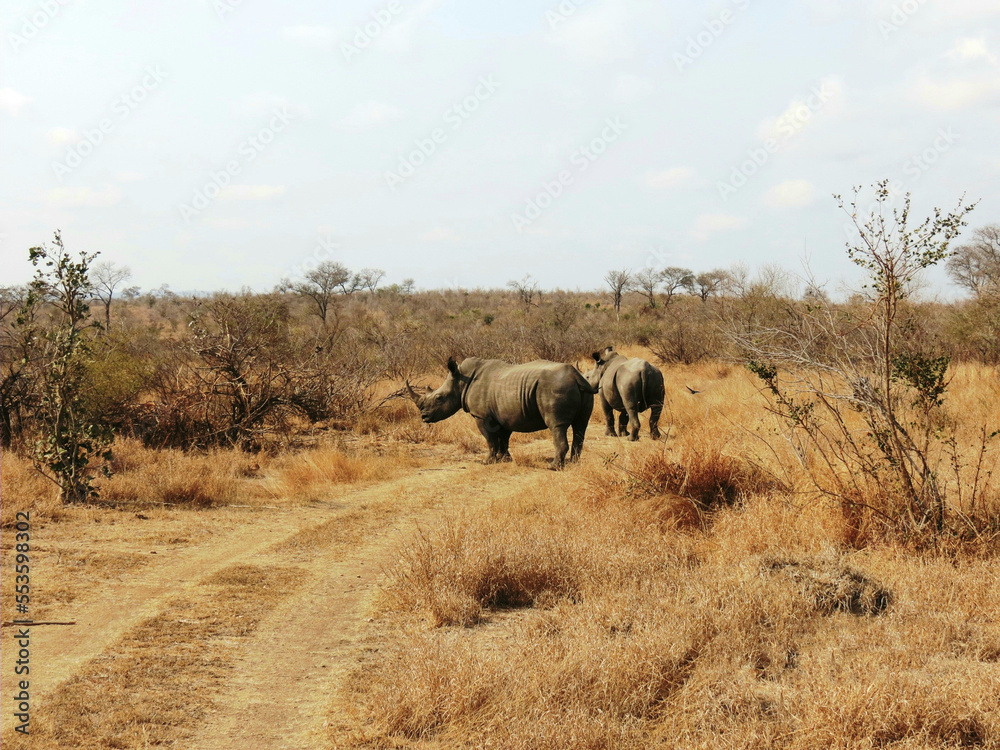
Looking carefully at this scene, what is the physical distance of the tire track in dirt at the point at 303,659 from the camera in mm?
3850

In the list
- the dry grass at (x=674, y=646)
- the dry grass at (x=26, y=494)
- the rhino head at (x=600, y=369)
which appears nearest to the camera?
the dry grass at (x=674, y=646)

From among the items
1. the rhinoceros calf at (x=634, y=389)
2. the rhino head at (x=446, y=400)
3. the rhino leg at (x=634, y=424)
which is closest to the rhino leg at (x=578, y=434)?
the rhino head at (x=446, y=400)

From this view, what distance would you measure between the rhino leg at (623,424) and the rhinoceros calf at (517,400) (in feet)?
10.6

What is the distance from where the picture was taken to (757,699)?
12.7ft

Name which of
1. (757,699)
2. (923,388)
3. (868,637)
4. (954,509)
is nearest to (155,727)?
(757,699)

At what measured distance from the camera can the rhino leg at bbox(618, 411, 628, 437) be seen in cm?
1434

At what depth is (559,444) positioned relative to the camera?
10555 millimetres

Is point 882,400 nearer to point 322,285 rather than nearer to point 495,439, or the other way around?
point 495,439

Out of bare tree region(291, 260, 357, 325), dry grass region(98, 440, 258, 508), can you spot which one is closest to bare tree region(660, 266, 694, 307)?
bare tree region(291, 260, 357, 325)

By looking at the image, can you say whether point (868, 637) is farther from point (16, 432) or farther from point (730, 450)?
point (16, 432)

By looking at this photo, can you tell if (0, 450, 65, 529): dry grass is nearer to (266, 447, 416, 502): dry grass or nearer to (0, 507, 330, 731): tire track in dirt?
(0, 507, 330, 731): tire track in dirt

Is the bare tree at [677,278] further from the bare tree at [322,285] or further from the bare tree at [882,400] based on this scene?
the bare tree at [882,400]

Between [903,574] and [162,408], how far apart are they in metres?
10.3

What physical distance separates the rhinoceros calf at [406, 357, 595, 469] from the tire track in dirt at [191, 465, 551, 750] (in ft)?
11.1
